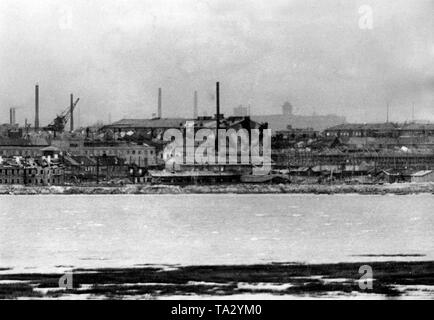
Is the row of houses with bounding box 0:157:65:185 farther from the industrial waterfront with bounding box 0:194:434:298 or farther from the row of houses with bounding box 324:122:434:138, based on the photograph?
Result: the row of houses with bounding box 324:122:434:138

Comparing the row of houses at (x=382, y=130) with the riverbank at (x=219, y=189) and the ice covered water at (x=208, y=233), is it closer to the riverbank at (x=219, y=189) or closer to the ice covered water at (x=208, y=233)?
the riverbank at (x=219, y=189)

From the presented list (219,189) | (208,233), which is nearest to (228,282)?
(208,233)

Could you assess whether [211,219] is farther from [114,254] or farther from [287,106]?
[287,106]

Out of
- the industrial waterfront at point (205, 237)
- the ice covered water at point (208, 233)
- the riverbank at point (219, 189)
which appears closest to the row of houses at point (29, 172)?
the riverbank at point (219, 189)

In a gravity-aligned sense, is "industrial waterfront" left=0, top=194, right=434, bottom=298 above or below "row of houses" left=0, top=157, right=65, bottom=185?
below

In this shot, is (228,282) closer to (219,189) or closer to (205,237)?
(205,237)

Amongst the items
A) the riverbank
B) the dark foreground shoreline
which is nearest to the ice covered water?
the dark foreground shoreline
